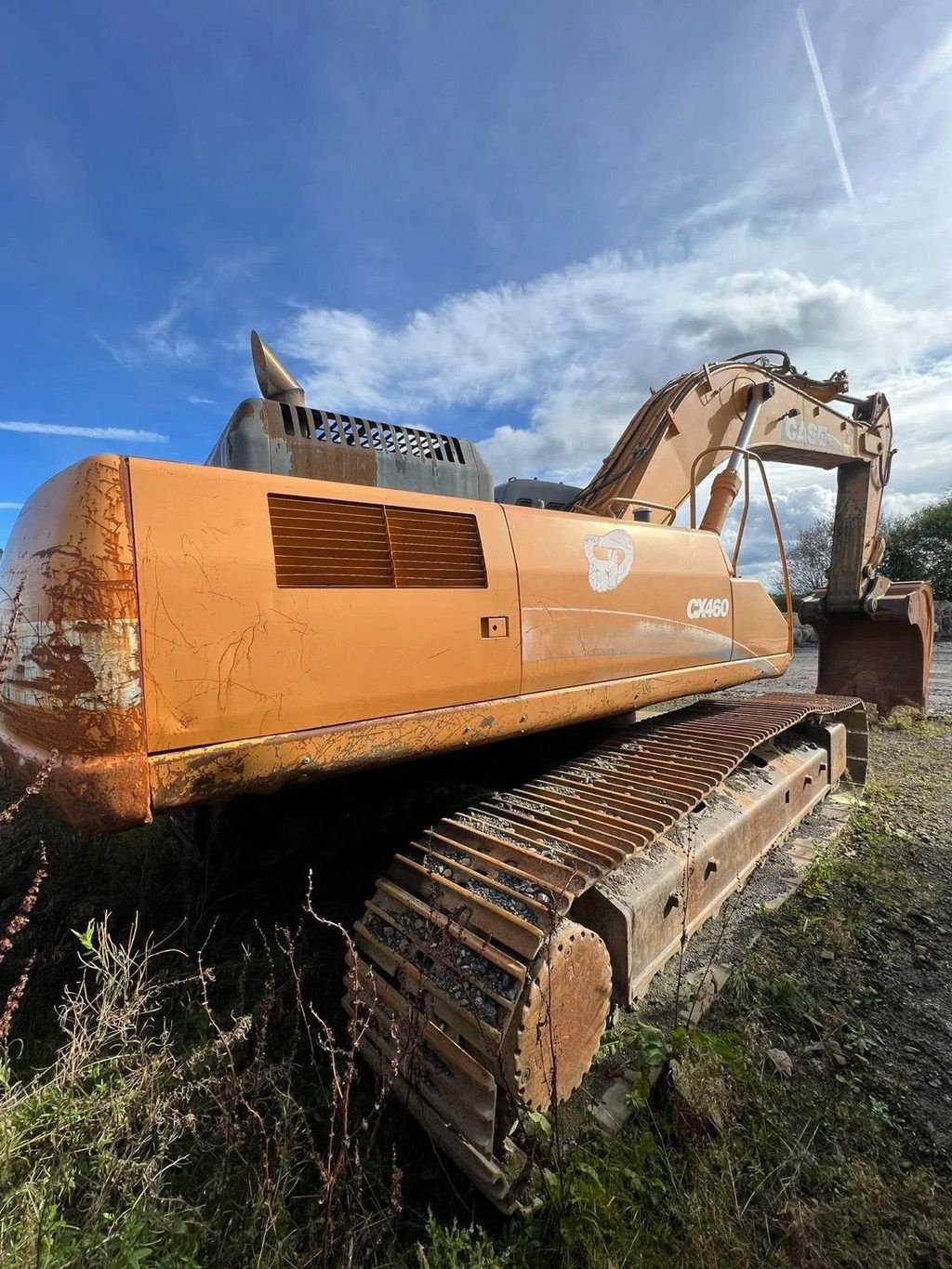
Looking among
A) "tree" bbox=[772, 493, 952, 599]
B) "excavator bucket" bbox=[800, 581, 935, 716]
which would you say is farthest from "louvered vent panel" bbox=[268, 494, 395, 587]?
"tree" bbox=[772, 493, 952, 599]

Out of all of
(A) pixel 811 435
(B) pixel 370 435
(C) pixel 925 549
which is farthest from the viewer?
(C) pixel 925 549

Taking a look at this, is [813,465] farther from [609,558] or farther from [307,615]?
[307,615]

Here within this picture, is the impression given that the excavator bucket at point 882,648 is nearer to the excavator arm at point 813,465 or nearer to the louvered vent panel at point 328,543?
the excavator arm at point 813,465

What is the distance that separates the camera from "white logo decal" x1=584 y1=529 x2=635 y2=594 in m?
2.53

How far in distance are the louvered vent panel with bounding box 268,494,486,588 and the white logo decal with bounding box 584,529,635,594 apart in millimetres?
569

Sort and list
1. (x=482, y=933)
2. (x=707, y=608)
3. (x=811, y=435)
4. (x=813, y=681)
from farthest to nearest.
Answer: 1. (x=813, y=681)
2. (x=811, y=435)
3. (x=707, y=608)
4. (x=482, y=933)

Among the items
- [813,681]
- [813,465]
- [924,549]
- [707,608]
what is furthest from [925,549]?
[707,608]

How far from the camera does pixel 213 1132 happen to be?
5.41 ft

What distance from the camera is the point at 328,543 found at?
1.85 metres

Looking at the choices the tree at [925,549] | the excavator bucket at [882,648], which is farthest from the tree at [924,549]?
the excavator bucket at [882,648]

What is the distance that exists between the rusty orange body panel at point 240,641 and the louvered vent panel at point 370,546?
11 mm

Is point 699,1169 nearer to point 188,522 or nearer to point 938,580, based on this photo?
point 188,522

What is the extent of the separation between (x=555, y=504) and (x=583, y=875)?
2469 mm

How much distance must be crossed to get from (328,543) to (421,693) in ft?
1.75
